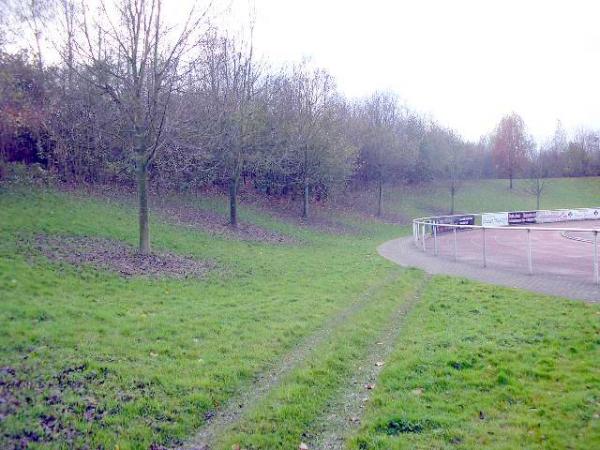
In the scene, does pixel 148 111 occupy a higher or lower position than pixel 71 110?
lower

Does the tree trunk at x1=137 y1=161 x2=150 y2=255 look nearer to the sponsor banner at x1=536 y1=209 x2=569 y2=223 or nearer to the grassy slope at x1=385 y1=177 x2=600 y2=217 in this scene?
the grassy slope at x1=385 y1=177 x2=600 y2=217

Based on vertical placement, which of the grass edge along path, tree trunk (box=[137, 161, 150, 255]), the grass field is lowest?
the grass edge along path

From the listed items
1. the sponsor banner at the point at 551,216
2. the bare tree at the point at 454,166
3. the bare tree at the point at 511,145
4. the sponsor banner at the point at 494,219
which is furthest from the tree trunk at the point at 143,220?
the bare tree at the point at 511,145

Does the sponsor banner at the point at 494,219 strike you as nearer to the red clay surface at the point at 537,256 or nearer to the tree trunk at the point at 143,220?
the red clay surface at the point at 537,256

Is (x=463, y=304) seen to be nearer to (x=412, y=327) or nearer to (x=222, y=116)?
(x=412, y=327)

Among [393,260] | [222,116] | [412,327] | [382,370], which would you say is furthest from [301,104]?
[382,370]

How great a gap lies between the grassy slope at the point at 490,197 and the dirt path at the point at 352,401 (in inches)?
1646

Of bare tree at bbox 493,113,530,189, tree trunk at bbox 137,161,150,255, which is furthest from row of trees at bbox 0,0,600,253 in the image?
bare tree at bbox 493,113,530,189

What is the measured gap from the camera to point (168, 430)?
529cm

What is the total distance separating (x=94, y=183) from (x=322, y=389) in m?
23.4

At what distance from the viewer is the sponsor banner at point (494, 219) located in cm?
4069

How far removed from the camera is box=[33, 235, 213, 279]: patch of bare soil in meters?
13.3

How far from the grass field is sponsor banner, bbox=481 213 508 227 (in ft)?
94.0

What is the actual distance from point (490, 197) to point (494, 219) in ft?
83.9
